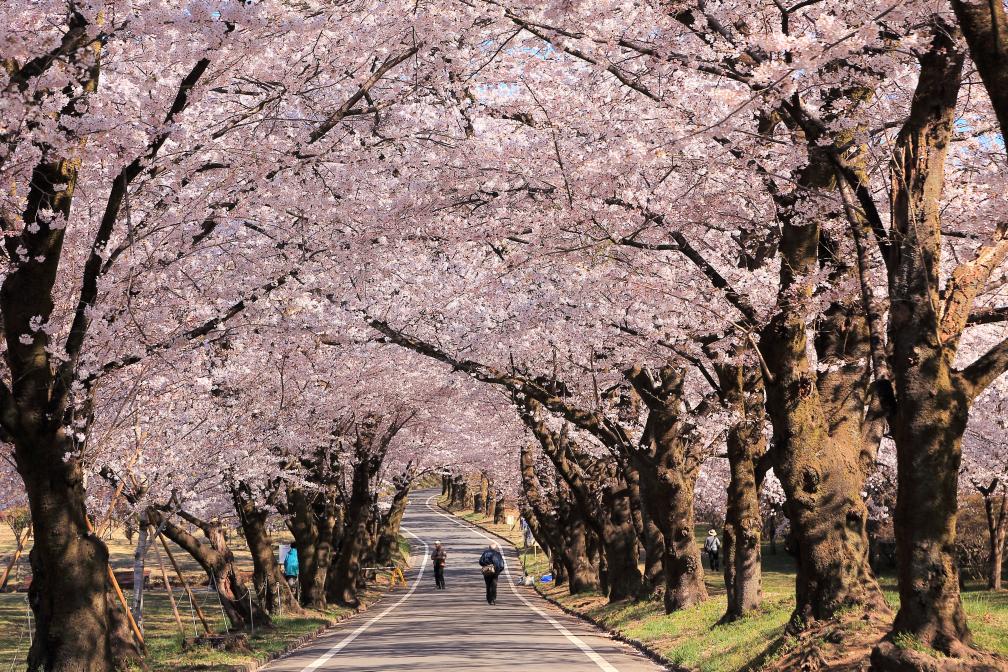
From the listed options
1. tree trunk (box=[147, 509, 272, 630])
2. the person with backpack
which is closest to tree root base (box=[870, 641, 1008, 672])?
tree trunk (box=[147, 509, 272, 630])

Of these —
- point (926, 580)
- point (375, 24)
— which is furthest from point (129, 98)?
point (926, 580)

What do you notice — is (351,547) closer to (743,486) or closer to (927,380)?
(743,486)

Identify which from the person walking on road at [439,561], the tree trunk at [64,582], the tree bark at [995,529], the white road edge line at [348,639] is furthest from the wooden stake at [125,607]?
the tree bark at [995,529]

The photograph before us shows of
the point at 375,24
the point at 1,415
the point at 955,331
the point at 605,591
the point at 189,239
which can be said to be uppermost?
the point at 375,24

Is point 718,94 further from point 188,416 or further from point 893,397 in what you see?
point 188,416

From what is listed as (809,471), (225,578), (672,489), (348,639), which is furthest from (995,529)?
(809,471)

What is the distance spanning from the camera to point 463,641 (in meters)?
18.4

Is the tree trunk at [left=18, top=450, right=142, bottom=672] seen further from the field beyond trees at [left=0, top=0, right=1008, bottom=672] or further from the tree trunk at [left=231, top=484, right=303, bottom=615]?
the tree trunk at [left=231, top=484, right=303, bottom=615]

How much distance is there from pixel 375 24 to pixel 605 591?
847 inches

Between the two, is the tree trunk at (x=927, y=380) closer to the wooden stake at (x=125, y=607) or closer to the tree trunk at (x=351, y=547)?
the wooden stake at (x=125, y=607)

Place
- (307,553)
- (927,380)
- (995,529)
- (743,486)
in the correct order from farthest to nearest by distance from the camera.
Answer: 1. (995,529)
2. (307,553)
3. (743,486)
4. (927,380)

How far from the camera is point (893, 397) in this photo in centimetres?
977

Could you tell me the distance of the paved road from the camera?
14.4 meters

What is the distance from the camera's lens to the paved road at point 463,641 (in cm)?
1445
